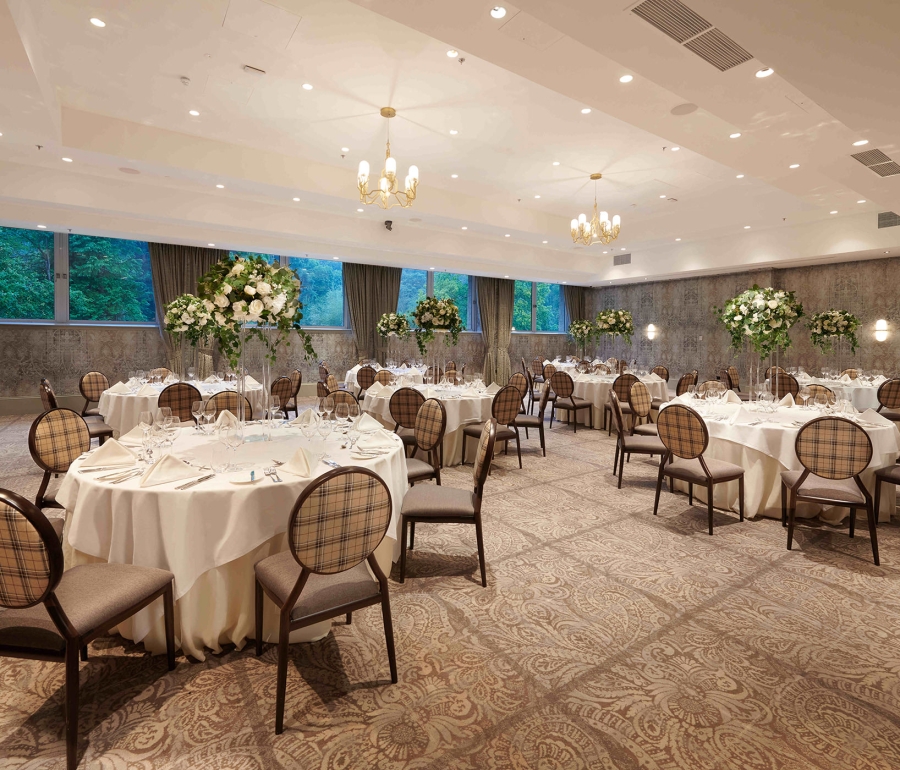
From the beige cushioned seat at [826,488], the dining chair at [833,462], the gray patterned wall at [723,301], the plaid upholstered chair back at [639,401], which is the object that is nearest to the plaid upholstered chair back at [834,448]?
the dining chair at [833,462]

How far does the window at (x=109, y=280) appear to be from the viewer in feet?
33.2

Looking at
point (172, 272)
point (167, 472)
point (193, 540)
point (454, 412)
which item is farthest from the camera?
point (172, 272)

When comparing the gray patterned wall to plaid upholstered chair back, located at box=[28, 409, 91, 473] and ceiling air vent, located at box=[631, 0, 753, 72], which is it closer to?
ceiling air vent, located at box=[631, 0, 753, 72]

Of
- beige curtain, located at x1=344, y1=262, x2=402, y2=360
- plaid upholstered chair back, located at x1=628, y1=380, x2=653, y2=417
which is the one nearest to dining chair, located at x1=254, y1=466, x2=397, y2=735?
plaid upholstered chair back, located at x1=628, y1=380, x2=653, y2=417

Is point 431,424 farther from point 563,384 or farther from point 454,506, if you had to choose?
point 563,384

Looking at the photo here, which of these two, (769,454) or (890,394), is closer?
(769,454)

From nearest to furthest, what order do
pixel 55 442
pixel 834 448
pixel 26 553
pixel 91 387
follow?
pixel 26 553, pixel 55 442, pixel 834 448, pixel 91 387

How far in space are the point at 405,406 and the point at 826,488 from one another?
12.2 ft

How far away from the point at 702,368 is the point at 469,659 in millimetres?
13060

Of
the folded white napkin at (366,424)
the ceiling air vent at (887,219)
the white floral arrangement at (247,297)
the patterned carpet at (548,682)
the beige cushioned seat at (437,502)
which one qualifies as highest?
the ceiling air vent at (887,219)

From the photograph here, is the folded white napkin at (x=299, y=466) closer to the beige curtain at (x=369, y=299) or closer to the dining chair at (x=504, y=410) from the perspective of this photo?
the dining chair at (x=504, y=410)

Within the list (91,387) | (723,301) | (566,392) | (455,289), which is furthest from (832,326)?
(91,387)

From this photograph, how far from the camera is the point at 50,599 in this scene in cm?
180

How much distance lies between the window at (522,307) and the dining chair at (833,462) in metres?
12.6
